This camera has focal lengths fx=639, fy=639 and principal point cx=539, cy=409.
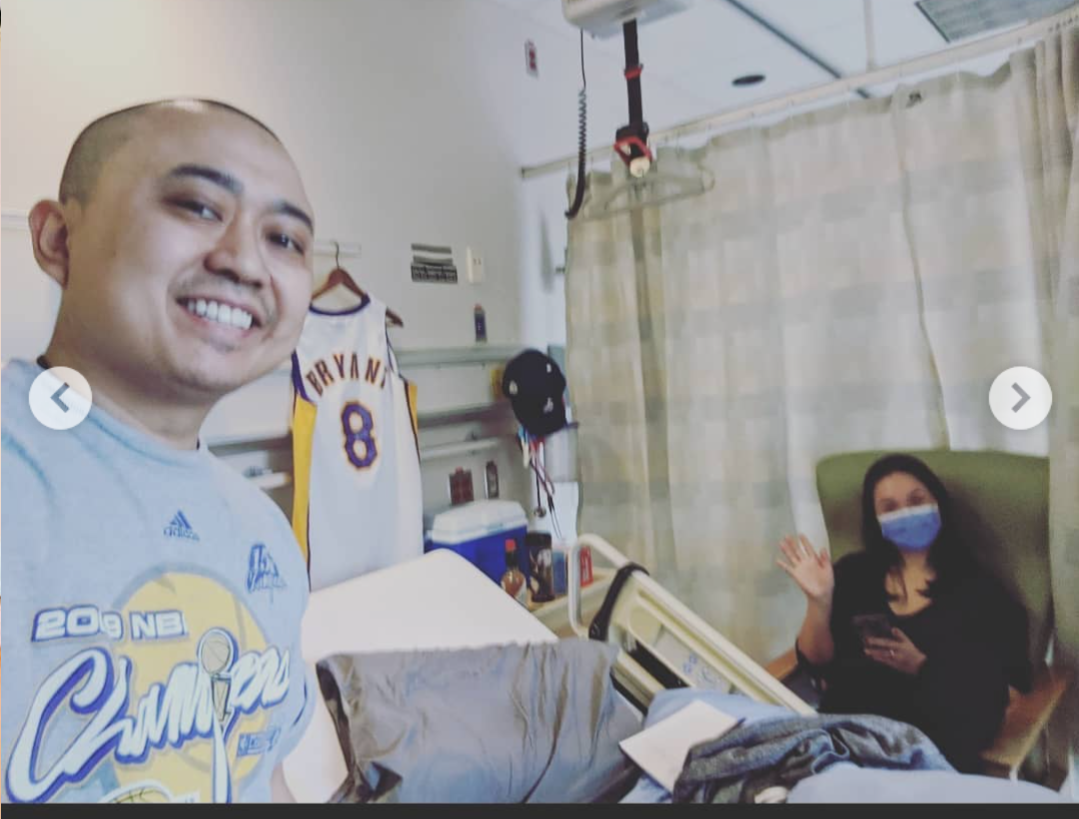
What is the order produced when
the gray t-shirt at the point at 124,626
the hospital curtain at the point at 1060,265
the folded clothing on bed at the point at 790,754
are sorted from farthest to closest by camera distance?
the hospital curtain at the point at 1060,265 → the folded clothing on bed at the point at 790,754 → the gray t-shirt at the point at 124,626

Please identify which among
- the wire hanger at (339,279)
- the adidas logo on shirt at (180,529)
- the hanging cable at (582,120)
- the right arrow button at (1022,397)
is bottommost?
the adidas logo on shirt at (180,529)

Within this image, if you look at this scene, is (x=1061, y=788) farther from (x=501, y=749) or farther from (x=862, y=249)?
(x=862, y=249)

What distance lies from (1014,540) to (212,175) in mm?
851

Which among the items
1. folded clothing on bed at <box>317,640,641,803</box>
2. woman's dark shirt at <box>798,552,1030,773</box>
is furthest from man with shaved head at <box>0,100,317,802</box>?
woman's dark shirt at <box>798,552,1030,773</box>

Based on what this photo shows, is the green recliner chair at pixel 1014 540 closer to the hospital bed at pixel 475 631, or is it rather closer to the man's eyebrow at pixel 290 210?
the hospital bed at pixel 475 631

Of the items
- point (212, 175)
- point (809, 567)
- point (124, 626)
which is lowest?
point (809, 567)

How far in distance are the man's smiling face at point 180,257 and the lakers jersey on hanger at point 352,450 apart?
0.13 meters

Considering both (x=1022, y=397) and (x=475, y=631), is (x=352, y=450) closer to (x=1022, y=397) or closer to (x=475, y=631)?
(x=475, y=631)

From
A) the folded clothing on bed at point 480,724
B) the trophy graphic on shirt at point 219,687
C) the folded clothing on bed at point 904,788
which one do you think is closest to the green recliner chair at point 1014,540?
the folded clothing on bed at point 904,788

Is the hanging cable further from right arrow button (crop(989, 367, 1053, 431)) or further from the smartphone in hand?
the smartphone in hand

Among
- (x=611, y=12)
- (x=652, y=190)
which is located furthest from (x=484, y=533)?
(x=652, y=190)

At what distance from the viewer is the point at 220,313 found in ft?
1.48

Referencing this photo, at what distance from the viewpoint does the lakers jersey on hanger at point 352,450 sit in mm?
638

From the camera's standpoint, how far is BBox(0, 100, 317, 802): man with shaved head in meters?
0.39
